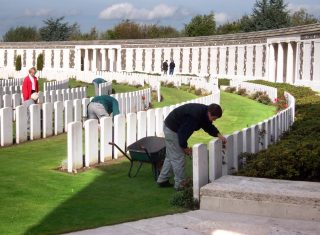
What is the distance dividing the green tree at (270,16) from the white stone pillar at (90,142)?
5880 centimetres

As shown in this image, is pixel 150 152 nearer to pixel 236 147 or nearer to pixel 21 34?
pixel 236 147

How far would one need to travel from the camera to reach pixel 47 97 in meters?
19.0

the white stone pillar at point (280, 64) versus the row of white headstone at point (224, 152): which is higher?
the white stone pillar at point (280, 64)

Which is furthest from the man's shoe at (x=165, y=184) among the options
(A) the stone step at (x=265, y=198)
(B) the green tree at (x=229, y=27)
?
(B) the green tree at (x=229, y=27)

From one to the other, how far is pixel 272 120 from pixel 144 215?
516cm

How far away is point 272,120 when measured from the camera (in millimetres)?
11539

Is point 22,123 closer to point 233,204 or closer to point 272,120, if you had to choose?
point 272,120

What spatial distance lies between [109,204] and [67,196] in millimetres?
707

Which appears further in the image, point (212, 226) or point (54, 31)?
point (54, 31)

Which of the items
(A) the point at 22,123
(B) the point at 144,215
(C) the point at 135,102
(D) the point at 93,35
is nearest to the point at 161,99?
(C) the point at 135,102

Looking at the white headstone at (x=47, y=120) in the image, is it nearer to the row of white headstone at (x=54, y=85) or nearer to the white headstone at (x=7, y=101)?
the white headstone at (x=7, y=101)

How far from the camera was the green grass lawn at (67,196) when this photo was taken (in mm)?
6793

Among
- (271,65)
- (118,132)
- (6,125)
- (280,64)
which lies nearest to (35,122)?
(6,125)

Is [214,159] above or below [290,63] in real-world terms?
below
